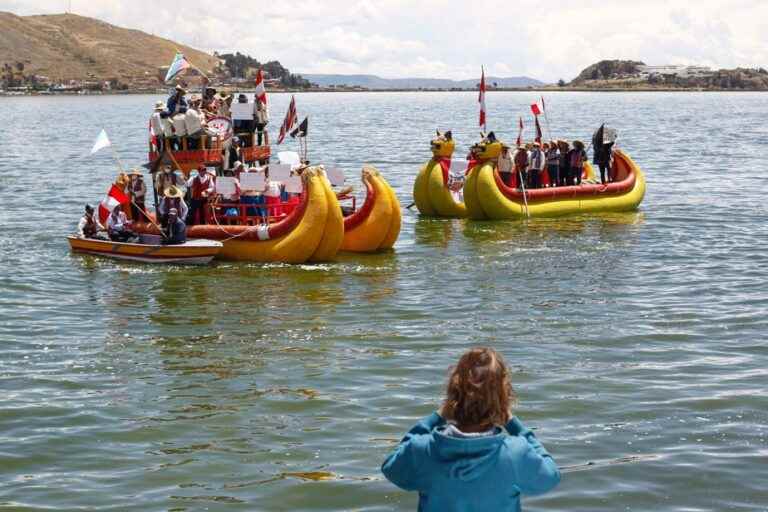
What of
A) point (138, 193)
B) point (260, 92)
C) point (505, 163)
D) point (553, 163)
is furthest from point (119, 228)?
point (553, 163)

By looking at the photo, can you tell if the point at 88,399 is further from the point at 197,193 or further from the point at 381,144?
the point at 381,144

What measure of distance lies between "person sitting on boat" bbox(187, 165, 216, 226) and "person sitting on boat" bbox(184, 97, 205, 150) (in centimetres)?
59

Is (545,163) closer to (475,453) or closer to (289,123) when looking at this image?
(289,123)

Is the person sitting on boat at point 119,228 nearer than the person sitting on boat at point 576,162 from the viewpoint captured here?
Yes

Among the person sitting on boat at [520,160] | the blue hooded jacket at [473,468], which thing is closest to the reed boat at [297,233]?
the person sitting on boat at [520,160]

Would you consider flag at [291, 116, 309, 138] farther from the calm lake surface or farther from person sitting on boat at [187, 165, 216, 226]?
the calm lake surface

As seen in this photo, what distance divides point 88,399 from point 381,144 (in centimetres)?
5534

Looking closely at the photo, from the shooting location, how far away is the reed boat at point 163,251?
22234 mm

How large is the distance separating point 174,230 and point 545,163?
1168cm

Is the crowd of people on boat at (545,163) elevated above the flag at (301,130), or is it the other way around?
the flag at (301,130)

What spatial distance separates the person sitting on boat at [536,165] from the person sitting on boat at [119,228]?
11196mm

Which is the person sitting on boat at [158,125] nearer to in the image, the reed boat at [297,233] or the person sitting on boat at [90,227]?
the reed boat at [297,233]

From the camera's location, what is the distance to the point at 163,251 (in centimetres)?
2244

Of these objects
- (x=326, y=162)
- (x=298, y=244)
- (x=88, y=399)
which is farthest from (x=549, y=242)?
(x=326, y=162)
